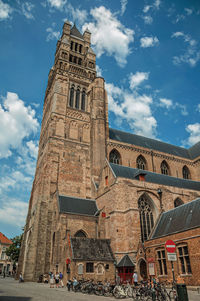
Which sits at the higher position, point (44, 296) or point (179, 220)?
point (179, 220)

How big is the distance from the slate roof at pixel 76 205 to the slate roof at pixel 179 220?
26.6 ft

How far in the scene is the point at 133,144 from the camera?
40469 mm

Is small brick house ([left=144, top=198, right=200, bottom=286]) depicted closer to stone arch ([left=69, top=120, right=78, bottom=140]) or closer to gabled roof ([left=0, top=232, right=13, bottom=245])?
stone arch ([left=69, top=120, right=78, bottom=140])

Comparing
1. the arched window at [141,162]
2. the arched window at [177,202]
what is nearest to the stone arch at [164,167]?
the arched window at [141,162]

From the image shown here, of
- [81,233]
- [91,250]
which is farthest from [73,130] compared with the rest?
[91,250]

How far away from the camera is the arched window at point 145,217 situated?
25.0m

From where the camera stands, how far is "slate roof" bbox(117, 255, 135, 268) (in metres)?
21.7

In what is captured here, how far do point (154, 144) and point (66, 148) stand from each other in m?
18.7

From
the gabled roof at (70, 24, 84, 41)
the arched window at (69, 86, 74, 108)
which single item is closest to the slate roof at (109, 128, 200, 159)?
the arched window at (69, 86, 74, 108)

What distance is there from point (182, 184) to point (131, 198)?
1161cm

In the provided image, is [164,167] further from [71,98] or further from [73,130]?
[71,98]

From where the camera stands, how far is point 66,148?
34250 millimetres

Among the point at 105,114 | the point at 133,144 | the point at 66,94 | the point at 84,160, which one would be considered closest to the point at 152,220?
the point at 84,160

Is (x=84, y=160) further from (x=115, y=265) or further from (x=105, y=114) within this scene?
(x=115, y=265)
